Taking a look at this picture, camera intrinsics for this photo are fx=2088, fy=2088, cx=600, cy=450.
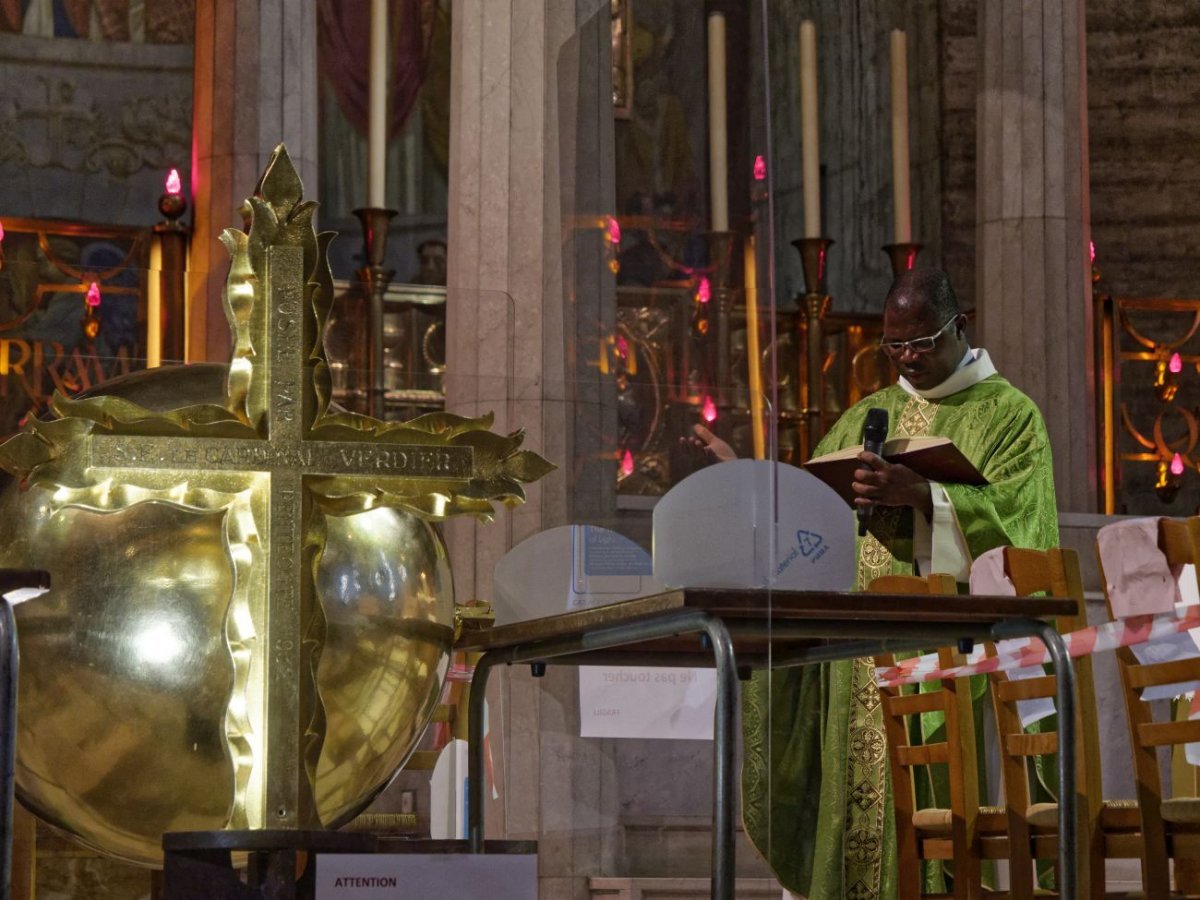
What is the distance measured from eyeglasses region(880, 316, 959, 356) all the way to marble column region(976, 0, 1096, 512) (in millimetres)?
2397

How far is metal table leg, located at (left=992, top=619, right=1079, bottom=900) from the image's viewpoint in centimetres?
283

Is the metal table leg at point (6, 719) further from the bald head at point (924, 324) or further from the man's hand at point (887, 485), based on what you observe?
the bald head at point (924, 324)

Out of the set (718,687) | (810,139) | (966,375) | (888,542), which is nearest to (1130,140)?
(810,139)

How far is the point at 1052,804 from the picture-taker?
499 centimetres

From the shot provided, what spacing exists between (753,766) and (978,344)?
467 cm

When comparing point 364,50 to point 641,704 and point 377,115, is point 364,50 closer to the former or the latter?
point 377,115

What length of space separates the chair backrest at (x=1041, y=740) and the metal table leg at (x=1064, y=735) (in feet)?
5.49

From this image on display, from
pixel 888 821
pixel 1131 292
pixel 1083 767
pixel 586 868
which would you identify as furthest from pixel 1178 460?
pixel 586 868

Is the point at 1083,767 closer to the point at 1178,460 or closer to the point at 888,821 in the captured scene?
the point at 888,821

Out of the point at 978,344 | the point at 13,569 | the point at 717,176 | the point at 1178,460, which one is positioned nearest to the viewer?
the point at 13,569

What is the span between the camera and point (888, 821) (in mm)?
5691

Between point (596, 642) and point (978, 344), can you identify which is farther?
point (978, 344)

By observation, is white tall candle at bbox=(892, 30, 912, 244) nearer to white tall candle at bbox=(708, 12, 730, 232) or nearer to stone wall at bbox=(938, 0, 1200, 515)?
stone wall at bbox=(938, 0, 1200, 515)

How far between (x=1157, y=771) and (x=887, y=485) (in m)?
0.97
